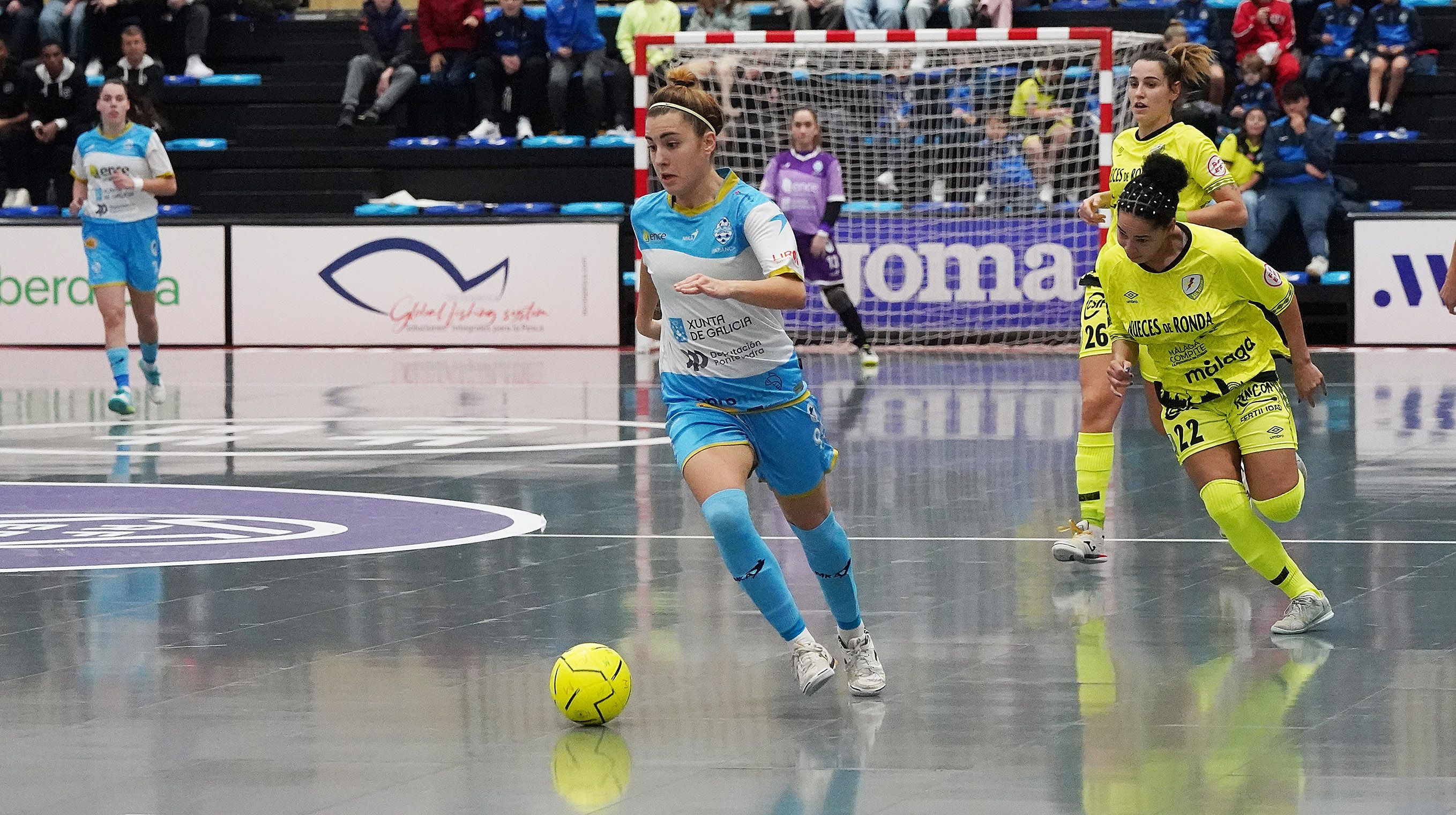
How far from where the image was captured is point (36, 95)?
23812 millimetres

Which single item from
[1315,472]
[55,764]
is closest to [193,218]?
[1315,472]

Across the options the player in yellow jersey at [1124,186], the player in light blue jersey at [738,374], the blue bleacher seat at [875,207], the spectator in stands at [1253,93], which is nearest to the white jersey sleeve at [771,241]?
the player in light blue jersey at [738,374]

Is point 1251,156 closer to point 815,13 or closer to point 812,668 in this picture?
point 815,13

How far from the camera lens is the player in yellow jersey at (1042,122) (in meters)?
21.2

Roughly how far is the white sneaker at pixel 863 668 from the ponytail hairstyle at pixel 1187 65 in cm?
338

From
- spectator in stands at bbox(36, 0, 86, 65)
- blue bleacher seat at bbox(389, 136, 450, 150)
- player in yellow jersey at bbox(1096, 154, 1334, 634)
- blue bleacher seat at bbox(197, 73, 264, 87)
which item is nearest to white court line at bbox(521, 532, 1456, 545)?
player in yellow jersey at bbox(1096, 154, 1334, 634)

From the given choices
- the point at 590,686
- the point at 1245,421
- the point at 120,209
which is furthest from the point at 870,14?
the point at 590,686

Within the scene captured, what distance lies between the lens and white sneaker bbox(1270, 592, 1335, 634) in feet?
21.8

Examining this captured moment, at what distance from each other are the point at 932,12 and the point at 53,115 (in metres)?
10.5

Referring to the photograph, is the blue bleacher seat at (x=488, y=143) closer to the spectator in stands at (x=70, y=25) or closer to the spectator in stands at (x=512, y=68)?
the spectator in stands at (x=512, y=68)

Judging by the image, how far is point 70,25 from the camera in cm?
2488

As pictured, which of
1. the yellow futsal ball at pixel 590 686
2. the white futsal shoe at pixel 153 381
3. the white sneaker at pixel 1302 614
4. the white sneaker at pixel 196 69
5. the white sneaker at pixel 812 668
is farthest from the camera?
the white sneaker at pixel 196 69

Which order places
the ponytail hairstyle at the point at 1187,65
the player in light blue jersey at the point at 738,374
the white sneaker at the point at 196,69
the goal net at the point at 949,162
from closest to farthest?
the player in light blue jersey at the point at 738,374 < the ponytail hairstyle at the point at 1187,65 < the goal net at the point at 949,162 < the white sneaker at the point at 196,69

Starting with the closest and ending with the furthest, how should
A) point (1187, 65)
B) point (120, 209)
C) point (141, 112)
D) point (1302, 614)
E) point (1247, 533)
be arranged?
point (1302, 614)
point (1247, 533)
point (1187, 65)
point (120, 209)
point (141, 112)
